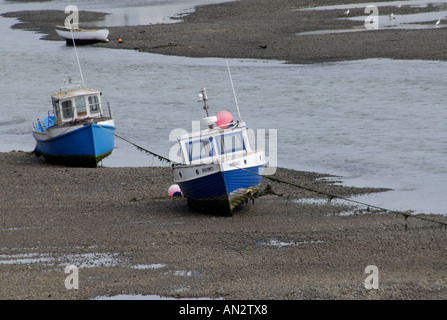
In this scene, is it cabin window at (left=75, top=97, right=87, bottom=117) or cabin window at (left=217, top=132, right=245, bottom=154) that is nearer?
cabin window at (left=217, top=132, right=245, bottom=154)

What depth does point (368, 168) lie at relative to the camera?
78.3ft

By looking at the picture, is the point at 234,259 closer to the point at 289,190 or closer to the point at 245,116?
the point at 289,190

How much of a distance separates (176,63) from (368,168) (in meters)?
30.2

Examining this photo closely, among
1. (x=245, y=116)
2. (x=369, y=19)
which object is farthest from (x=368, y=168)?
(x=369, y=19)

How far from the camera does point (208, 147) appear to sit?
18.2 metres

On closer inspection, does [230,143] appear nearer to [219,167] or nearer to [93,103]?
[219,167]

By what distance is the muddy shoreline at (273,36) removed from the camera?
4875 centimetres

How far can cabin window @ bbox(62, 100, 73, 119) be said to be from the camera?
25484 millimetres

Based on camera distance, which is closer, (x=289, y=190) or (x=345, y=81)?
(x=289, y=190)

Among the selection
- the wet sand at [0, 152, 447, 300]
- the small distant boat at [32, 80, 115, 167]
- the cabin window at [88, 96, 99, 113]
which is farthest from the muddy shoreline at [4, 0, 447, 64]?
the wet sand at [0, 152, 447, 300]

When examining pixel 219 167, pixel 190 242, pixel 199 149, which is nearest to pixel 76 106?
pixel 199 149

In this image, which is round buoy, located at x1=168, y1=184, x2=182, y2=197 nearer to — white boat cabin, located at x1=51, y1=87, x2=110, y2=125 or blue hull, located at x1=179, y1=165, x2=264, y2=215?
blue hull, located at x1=179, y1=165, x2=264, y2=215

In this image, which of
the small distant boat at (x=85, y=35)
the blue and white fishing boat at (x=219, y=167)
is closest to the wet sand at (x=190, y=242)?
the blue and white fishing boat at (x=219, y=167)

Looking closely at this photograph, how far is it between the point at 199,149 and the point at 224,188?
141cm
